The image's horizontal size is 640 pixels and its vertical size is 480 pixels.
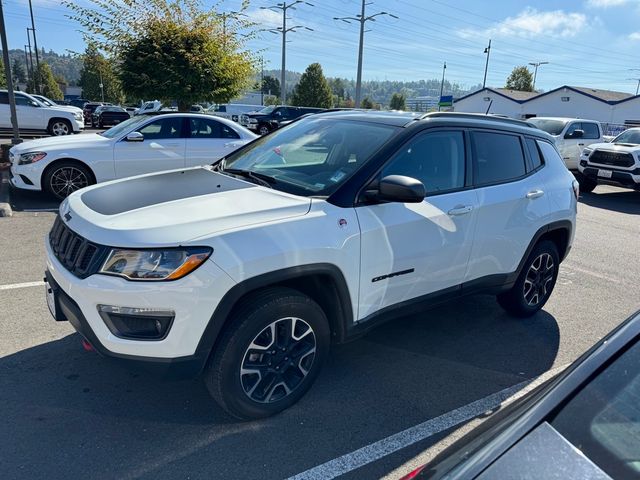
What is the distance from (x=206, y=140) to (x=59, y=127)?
1219cm

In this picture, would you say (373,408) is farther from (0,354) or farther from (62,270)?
(0,354)

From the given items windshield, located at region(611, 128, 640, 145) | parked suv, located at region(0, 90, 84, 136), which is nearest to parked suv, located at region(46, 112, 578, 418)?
windshield, located at region(611, 128, 640, 145)

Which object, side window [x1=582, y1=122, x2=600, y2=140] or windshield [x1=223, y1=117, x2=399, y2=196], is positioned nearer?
windshield [x1=223, y1=117, x2=399, y2=196]

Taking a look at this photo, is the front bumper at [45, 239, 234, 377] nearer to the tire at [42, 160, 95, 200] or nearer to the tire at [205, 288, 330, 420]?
the tire at [205, 288, 330, 420]

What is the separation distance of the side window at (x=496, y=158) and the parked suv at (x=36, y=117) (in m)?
18.1

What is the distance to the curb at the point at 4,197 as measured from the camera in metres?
7.36

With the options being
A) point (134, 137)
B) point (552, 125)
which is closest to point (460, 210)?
point (134, 137)

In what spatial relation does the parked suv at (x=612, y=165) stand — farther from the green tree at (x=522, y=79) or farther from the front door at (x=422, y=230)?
the green tree at (x=522, y=79)

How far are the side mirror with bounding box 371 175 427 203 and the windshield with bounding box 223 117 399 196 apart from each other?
0.28 meters

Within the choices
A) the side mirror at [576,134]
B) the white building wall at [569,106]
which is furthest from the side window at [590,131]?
the white building wall at [569,106]

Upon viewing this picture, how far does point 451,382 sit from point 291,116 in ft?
91.1

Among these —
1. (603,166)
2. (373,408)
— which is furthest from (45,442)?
(603,166)

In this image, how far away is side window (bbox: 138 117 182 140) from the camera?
8.66 metres

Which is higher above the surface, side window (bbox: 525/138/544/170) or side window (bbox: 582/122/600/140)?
side window (bbox: 525/138/544/170)
